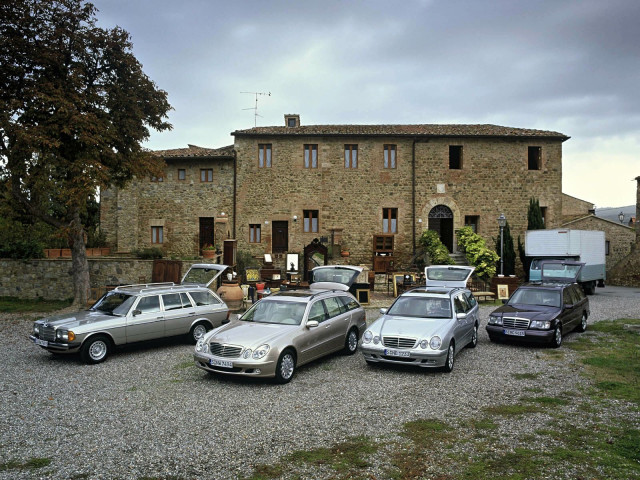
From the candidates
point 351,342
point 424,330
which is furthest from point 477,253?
point 424,330

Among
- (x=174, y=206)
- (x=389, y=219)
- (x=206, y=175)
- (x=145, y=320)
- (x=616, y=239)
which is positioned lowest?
(x=145, y=320)

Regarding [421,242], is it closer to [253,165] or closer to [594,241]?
[594,241]

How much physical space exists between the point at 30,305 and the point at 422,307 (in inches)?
599

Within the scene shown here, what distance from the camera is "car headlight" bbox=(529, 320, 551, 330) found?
10.2 m

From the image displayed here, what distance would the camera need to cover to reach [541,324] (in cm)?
1028

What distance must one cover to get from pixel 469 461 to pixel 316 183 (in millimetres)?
22007

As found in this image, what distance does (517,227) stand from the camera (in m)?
26.5

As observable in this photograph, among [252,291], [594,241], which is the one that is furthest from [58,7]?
[594,241]

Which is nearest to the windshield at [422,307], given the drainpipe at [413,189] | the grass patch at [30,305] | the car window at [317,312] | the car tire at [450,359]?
the car tire at [450,359]

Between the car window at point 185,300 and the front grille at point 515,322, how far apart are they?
736cm

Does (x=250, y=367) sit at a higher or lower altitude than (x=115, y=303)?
lower

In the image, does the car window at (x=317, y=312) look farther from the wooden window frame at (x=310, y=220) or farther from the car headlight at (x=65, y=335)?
the wooden window frame at (x=310, y=220)

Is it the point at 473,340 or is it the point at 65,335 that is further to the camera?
the point at 473,340

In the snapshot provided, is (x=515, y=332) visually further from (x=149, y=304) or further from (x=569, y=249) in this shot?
(x=569, y=249)
